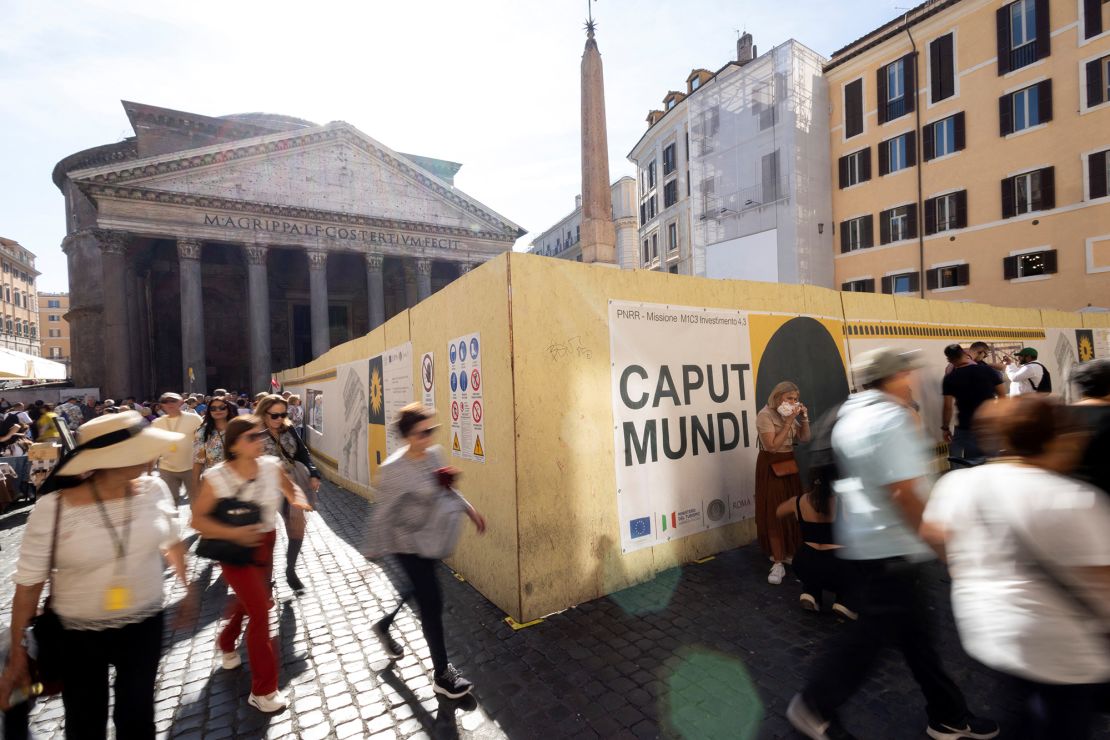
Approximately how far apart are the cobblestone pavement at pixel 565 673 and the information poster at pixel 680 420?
69 cm

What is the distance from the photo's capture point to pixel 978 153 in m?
21.0

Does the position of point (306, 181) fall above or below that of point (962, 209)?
above

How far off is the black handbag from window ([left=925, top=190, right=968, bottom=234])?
27.0m

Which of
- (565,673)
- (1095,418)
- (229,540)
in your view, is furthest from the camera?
(565,673)

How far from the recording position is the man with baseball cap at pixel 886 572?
2.46 metres

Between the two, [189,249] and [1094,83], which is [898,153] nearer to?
[1094,83]

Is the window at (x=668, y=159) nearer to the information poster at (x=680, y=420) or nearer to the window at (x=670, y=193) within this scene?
the window at (x=670, y=193)

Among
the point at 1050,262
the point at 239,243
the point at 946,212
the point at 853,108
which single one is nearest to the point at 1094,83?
the point at 946,212

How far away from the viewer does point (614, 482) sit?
4.70m

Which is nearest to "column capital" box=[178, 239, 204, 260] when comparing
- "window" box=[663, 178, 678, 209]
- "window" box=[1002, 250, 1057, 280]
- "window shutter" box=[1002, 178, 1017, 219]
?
"window" box=[663, 178, 678, 209]

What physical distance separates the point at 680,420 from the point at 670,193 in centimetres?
3563

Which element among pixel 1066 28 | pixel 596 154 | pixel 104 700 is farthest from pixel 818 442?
pixel 1066 28

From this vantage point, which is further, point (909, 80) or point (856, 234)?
point (856, 234)

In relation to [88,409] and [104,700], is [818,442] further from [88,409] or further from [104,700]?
[88,409]
